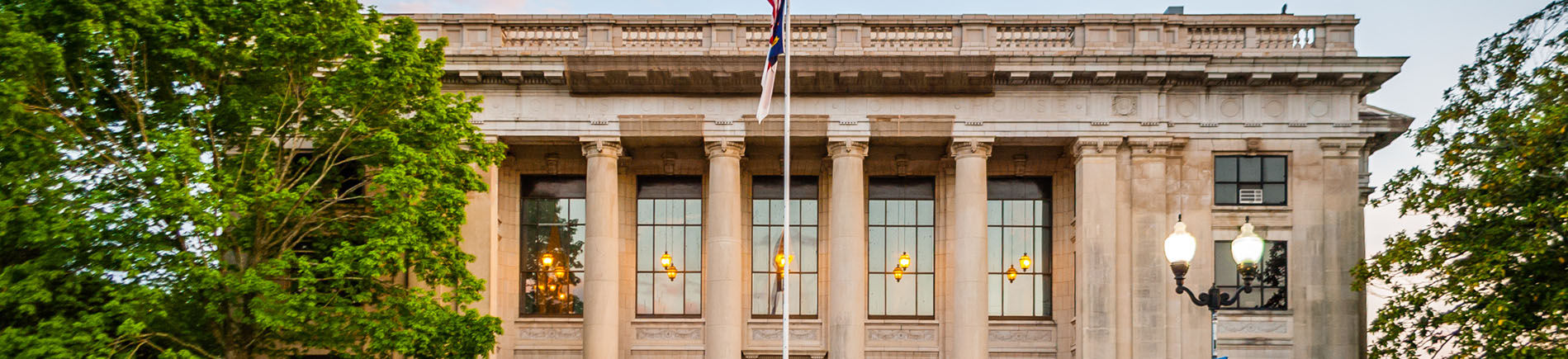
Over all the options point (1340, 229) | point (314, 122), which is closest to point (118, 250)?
point (314, 122)

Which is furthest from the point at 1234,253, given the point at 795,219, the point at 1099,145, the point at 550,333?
the point at 550,333

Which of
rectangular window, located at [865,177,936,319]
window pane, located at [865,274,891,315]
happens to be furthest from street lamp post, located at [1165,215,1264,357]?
window pane, located at [865,274,891,315]

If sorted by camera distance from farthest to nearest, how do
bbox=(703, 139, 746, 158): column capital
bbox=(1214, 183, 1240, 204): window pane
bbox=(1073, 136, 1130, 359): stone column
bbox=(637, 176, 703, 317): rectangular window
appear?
bbox=(637, 176, 703, 317): rectangular window → bbox=(1214, 183, 1240, 204): window pane → bbox=(703, 139, 746, 158): column capital → bbox=(1073, 136, 1130, 359): stone column

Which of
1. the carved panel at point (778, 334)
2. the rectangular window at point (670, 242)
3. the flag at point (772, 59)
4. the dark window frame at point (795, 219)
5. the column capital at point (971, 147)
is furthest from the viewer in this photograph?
the dark window frame at point (795, 219)

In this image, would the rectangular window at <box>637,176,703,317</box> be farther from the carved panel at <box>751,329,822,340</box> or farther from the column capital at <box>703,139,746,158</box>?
the column capital at <box>703,139,746,158</box>

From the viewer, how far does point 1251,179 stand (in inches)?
1355

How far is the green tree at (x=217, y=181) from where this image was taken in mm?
25250

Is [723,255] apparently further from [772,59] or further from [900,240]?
[772,59]

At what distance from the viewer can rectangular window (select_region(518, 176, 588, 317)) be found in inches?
1452

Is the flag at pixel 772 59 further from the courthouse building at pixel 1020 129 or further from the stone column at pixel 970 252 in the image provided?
the stone column at pixel 970 252

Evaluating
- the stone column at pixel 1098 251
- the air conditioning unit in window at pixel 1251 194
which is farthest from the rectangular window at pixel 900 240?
the air conditioning unit in window at pixel 1251 194

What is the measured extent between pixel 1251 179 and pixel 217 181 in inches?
920

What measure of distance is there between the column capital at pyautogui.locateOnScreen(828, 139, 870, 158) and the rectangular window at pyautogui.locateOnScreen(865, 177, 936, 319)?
320 centimetres

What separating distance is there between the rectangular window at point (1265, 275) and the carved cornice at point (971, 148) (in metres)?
5.98
